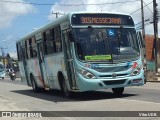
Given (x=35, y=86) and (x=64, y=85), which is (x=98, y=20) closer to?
(x=64, y=85)

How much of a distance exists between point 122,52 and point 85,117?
190 inches

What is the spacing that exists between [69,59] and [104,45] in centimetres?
144

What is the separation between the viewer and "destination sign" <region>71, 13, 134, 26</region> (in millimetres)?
15523

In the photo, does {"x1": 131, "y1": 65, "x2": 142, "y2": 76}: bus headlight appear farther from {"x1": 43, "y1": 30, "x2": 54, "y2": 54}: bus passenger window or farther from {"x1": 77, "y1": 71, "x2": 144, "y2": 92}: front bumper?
{"x1": 43, "y1": 30, "x2": 54, "y2": 54}: bus passenger window

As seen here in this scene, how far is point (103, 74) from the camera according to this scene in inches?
596

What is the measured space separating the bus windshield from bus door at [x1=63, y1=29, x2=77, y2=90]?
498mm

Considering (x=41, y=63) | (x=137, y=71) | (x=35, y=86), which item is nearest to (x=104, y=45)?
(x=137, y=71)

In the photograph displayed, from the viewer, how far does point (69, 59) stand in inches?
616

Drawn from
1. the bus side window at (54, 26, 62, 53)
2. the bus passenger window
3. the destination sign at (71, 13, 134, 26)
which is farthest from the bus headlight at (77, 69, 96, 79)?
the bus passenger window

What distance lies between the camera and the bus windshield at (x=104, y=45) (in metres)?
15.1

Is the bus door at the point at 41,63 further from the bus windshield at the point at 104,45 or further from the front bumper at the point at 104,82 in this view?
the front bumper at the point at 104,82

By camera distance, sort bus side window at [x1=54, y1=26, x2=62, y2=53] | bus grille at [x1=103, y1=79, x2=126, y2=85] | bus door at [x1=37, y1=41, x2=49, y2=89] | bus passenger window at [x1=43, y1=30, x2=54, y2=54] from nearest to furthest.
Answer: bus grille at [x1=103, y1=79, x2=126, y2=85] → bus side window at [x1=54, y1=26, x2=62, y2=53] → bus passenger window at [x1=43, y1=30, x2=54, y2=54] → bus door at [x1=37, y1=41, x2=49, y2=89]

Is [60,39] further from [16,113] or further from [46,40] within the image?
[16,113]

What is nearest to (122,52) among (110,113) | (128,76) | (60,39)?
(128,76)
